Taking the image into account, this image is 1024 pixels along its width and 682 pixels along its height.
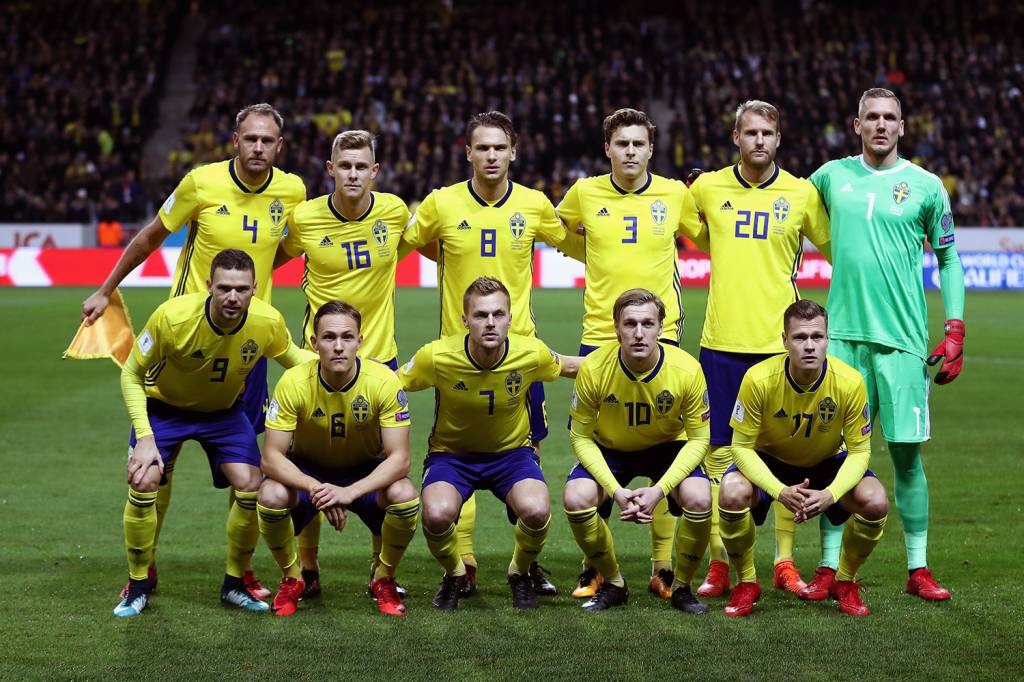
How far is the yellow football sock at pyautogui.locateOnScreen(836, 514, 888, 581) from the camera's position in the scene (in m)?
5.60

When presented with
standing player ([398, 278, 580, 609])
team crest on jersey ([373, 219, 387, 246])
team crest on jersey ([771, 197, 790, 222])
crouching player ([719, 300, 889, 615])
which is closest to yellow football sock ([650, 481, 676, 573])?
crouching player ([719, 300, 889, 615])

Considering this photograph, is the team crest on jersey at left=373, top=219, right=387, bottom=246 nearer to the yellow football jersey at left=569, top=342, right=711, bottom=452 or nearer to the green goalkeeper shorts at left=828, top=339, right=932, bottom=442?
the yellow football jersey at left=569, top=342, right=711, bottom=452

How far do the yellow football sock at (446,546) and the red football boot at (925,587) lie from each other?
2123 mm

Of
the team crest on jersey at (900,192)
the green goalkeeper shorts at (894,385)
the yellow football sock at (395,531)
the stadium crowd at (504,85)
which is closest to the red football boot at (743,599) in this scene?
the green goalkeeper shorts at (894,385)

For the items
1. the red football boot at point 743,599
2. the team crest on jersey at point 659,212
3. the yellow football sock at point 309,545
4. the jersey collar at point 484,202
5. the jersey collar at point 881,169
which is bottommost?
the red football boot at point 743,599

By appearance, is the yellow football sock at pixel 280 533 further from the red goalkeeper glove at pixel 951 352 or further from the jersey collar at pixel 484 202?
the red goalkeeper glove at pixel 951 352

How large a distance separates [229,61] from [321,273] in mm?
26616

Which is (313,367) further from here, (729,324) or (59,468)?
(59,468)

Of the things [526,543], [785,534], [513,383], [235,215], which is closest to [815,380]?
[785,534]

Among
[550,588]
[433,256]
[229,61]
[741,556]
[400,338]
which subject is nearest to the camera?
[741,556]

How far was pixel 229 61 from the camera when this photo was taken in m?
31.4

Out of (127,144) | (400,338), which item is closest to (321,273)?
(400,338)

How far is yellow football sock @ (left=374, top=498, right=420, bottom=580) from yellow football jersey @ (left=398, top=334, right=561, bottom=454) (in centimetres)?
44

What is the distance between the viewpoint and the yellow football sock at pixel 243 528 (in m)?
5.71
